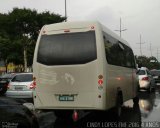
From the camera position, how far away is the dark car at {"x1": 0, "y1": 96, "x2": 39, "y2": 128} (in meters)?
6.63

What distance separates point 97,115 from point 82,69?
314cm

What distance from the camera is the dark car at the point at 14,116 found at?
261 inches

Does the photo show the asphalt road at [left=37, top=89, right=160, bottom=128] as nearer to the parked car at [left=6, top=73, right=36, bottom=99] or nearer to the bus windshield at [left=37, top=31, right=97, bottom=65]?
the bus windshield at [left=37, top=31, right=97, bottom=65]

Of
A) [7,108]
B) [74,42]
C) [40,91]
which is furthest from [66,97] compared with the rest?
[7,108]

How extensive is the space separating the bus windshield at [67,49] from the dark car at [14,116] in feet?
11.1

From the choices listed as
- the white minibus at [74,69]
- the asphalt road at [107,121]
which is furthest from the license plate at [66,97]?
the asphalt road at [107,121]

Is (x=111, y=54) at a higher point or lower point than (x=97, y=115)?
higher

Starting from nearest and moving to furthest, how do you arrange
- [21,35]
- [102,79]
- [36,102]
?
[102,79] → [36,102] → [21,35]

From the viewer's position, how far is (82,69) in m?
10.6

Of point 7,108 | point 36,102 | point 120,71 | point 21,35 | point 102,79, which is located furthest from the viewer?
point 21,35

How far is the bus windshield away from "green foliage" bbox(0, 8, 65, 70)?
35.0 m

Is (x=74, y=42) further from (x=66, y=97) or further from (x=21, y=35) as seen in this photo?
(x=21, y=35)

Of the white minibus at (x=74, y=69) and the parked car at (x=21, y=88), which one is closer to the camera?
the white minibus at (x=74, y=69)

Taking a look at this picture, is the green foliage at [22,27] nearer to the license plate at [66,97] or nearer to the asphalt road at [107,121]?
the asphalt road at [107,121]
